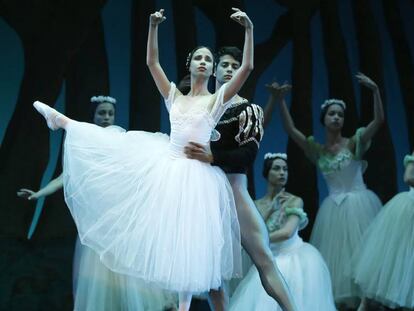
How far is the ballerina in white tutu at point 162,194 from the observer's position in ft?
9.28

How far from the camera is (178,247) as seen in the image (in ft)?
9.27

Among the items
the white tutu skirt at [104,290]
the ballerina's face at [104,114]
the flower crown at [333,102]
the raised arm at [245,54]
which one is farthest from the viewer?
the flower crown at [333,102]

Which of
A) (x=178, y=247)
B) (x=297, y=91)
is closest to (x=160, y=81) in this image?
(x=178, y=247)

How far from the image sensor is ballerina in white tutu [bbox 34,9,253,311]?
2828mm

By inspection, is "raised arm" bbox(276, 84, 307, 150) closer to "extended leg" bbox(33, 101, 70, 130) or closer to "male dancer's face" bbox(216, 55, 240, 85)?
"male dancer's face" bbox(216, 55, 240, 85)

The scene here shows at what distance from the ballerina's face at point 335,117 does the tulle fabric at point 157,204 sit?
7.25 ft

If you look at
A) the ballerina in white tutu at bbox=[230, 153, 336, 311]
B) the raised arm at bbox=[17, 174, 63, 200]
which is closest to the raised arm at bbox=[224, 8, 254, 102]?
the ballerina in white tutu at bbox=[230, 153, 336, 311]

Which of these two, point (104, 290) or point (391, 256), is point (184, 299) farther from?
point (391, 256)

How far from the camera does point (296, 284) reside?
13.1 ft

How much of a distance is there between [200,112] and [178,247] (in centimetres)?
61

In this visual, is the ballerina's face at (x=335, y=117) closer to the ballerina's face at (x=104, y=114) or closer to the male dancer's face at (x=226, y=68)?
the ballerina's face at (x=104, y=114)

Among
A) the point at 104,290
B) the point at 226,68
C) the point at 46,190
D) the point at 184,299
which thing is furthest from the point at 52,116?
the point at 46,190

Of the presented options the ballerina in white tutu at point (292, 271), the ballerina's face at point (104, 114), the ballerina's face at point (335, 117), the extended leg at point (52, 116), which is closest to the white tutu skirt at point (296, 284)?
the ballerina in white tutu at point (292, 271)

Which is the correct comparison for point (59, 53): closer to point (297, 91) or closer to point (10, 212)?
point (10, 212)
